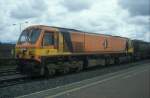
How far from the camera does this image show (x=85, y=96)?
11219mm

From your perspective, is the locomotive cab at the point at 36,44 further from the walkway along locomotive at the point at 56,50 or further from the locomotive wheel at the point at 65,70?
the locomotive wheel at the point at 65,70

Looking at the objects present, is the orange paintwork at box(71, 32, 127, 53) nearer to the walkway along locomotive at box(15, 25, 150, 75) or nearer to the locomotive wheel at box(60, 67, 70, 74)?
the walkway along locomotive at box(15, 25, 150, 75)

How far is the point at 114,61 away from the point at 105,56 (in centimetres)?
322

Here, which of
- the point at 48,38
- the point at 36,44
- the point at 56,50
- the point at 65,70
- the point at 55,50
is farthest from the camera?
the point at 65,70

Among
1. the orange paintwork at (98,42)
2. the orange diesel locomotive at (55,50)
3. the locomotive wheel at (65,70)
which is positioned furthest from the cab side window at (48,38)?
the orange paintwork at (98,42)

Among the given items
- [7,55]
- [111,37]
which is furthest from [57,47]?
[7,55]

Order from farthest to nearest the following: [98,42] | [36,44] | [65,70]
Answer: [98,42]
[65,70]
[36,44]

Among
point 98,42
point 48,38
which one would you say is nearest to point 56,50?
point 48,38

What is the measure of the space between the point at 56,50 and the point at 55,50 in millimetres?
124

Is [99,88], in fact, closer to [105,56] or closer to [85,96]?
[85,96]

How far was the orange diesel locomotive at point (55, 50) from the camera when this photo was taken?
18.3 metres

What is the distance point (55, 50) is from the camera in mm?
19781

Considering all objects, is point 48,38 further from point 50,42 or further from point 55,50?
point 55,50

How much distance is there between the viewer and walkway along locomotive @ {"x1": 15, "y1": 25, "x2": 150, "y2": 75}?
18359mm
